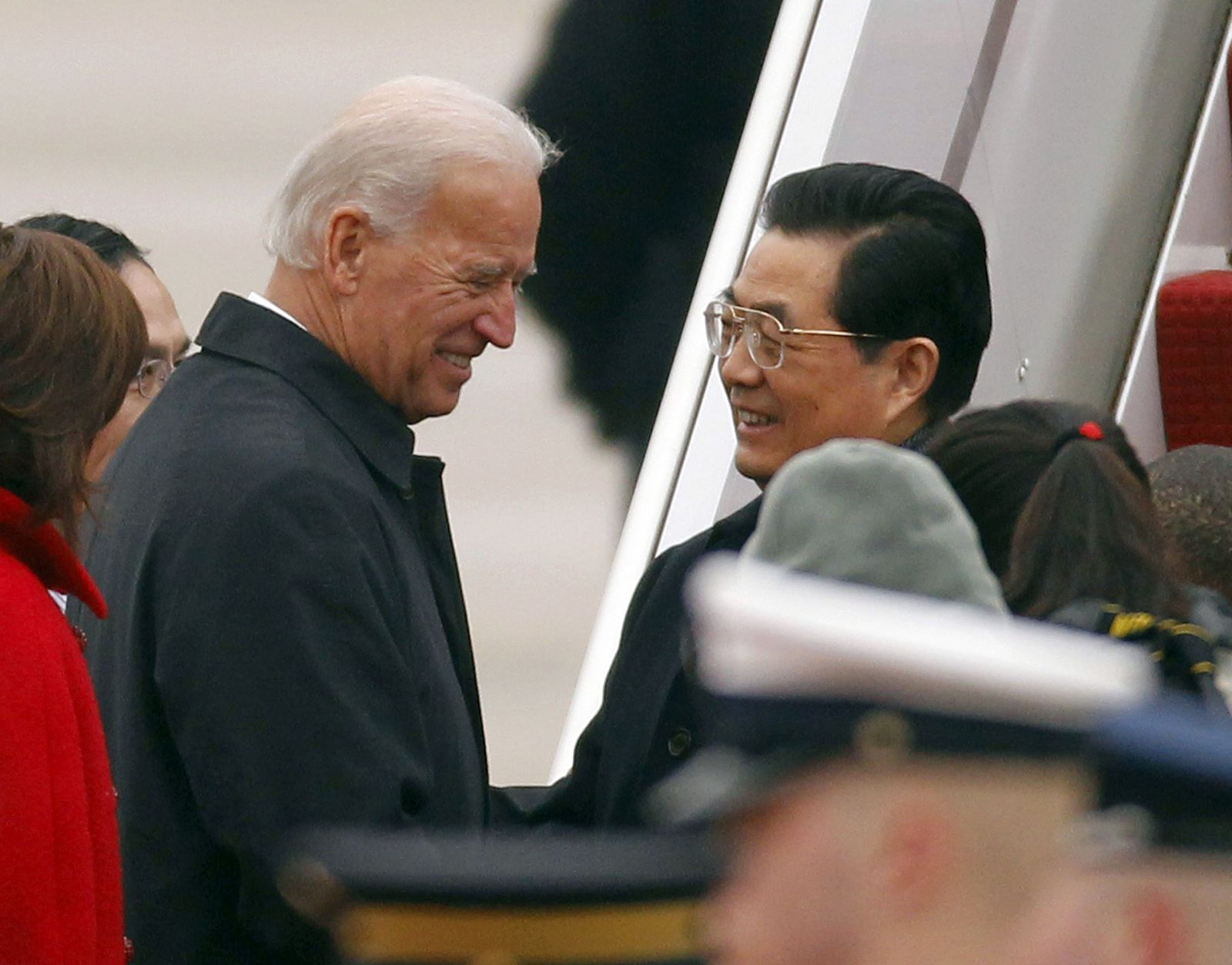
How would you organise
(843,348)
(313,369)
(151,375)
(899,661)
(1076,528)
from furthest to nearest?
(151,375) → (843,348) → (313,369) → (1076,528) → (899,661)

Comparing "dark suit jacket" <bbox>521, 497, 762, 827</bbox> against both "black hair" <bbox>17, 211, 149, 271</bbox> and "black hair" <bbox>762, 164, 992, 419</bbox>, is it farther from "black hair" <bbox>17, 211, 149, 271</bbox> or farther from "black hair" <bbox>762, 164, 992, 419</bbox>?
"black hair" <bbox>17, 211, 149, 271</bbox>

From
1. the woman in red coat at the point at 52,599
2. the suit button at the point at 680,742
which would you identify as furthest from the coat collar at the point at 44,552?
the suit button at the point at 680,742

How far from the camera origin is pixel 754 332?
2664mm

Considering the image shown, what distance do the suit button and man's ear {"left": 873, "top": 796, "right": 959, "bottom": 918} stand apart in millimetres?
1528

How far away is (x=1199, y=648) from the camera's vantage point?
1.72m

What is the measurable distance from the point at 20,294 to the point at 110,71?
1535mm

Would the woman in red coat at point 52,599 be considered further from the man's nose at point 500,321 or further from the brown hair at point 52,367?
the man's nose at point 500,321

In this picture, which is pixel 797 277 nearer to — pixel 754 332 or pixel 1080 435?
pixel 754 332

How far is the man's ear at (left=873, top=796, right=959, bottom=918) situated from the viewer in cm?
87

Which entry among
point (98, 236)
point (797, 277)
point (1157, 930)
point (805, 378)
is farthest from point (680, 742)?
point (1157, 930)

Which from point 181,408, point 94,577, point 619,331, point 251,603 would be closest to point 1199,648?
point 251,603

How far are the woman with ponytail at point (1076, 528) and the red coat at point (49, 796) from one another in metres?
0.88

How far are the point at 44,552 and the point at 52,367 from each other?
0.18 m

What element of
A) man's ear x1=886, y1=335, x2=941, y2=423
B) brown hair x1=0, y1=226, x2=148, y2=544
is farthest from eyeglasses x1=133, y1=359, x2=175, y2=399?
man's ear x1=886, y1=335, x2=941, y2=423
